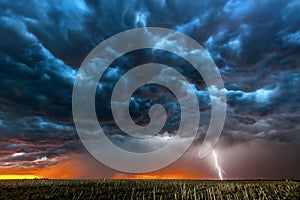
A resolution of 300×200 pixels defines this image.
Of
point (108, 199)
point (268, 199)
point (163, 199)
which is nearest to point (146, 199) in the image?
point (163, 199)

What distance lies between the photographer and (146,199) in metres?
71.2

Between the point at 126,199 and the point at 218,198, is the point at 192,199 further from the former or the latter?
the point at 126,199

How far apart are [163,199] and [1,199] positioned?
42950mm

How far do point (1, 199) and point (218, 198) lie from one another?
195ft

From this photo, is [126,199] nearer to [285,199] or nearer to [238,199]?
[238,199]

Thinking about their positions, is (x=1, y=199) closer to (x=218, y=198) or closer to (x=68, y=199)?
(x=68, y=199)

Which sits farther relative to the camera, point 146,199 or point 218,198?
point 218,198

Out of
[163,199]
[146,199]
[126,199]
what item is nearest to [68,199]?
[126,199]

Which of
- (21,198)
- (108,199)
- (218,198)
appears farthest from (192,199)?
(21,198)

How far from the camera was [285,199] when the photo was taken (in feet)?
237

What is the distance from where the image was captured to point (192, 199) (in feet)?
241

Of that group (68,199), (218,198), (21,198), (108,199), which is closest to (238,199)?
(218,198)

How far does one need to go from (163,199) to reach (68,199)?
25308 mm

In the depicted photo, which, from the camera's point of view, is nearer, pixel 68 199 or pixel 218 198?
pixel 68 199
